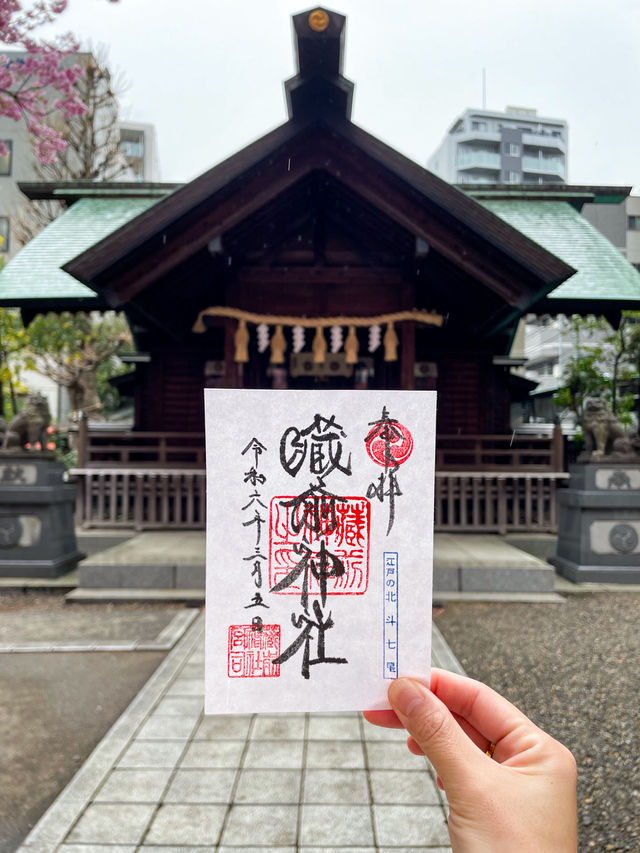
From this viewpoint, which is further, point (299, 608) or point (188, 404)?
point (188, 404)

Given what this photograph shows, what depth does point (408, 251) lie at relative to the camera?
6773 millimetres

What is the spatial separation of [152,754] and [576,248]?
9043 mm

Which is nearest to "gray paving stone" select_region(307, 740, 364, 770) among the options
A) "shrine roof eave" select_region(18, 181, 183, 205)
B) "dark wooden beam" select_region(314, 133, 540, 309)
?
"dark wooden beam" select_region(314, 133, 540, 309)

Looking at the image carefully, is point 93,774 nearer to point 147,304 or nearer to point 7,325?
point 147,304

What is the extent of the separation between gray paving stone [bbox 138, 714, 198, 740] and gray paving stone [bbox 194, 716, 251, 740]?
0.21 feet

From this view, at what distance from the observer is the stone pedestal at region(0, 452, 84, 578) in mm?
7227

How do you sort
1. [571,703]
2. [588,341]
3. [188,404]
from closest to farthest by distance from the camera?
1. [571,703]
2. [188,404]
3. [588,341]

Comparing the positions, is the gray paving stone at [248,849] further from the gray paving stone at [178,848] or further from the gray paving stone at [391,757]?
the gray paving stone at [391,757]

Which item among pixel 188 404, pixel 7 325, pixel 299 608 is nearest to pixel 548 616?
pixel 299 608

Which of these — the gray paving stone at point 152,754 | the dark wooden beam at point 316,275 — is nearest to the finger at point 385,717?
the gray paving stone at point 152,754

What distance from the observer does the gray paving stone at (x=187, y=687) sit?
410 centimetres

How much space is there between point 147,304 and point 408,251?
3277 millimetres

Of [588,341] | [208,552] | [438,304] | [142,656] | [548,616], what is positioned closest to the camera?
[208,552]

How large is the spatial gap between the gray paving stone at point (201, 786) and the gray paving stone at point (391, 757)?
0.78 m
